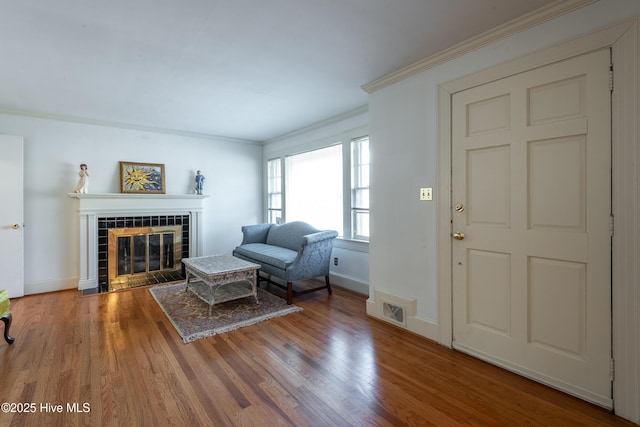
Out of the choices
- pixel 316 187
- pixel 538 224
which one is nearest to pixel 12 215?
pixel 316 187

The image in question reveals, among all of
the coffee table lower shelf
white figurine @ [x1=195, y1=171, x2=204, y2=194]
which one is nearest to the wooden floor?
the coffee table lower shelf

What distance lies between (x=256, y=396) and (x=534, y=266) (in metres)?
1.98

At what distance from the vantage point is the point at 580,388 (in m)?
1.84

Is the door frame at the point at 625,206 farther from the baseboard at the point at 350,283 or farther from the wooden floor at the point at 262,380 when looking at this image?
the baseboard at the point at 350,283

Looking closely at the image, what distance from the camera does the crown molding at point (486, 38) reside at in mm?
1847

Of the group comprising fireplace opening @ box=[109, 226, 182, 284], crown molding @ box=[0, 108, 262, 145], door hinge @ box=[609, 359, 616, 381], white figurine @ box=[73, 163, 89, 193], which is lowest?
door hinge @ box=[609, 359, 616, 381]

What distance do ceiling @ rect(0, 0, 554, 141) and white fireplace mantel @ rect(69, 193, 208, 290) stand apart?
1.27m

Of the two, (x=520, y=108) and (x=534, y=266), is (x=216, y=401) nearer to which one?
(x=534, y=266)

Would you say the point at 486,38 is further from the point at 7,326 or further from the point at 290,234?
the point at 7,326

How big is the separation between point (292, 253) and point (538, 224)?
9.17 feet

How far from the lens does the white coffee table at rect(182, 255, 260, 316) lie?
10.6 feet

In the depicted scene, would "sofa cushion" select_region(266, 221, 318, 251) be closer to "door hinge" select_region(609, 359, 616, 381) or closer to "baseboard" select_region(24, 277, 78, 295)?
"baseboard" select_region(24, 277, 78, 295)

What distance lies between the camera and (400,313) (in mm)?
2844

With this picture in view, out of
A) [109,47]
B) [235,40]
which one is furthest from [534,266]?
[109,47]
